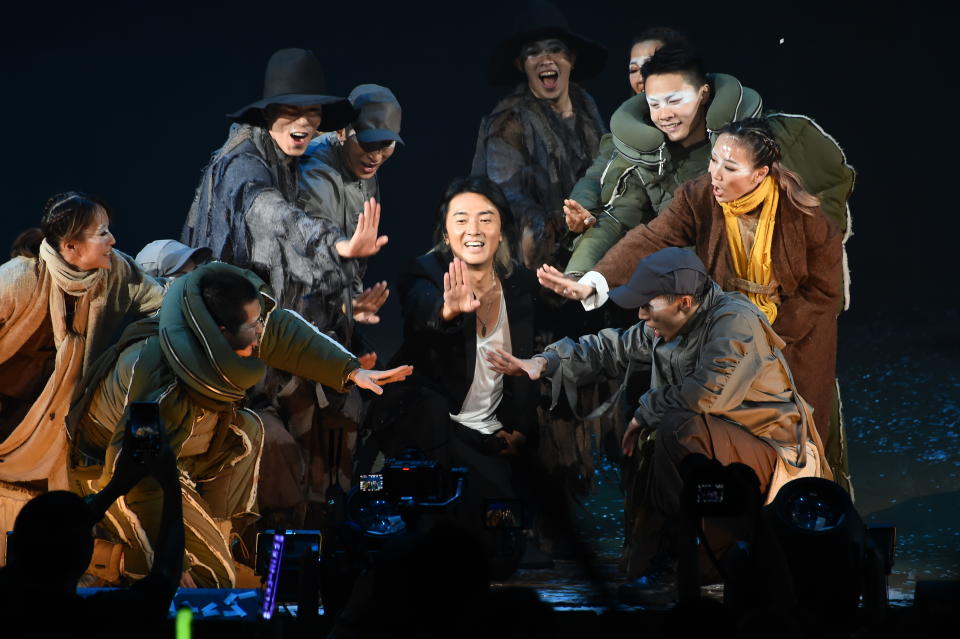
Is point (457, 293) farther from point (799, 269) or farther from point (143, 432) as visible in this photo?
point (143, 432)

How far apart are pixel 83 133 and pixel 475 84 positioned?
225 cm

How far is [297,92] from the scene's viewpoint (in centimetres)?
597

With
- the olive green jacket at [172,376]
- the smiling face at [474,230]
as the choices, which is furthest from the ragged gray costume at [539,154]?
the olive green jacket at [172,376]

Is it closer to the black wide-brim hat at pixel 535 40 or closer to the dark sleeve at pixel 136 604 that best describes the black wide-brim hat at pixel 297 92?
the black wide-brim hat at pixel 535 40

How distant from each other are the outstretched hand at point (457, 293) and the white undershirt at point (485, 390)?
0.53 feet

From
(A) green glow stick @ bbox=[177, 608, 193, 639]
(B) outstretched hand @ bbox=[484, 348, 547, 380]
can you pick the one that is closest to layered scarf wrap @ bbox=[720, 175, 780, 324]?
(B) outstretched hand @ bbox=[484, 348, 547, 380]

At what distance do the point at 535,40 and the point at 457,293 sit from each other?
145 cm

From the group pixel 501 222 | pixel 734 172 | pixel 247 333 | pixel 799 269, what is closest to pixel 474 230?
pixel 501 222

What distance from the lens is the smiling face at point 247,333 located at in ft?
15.6

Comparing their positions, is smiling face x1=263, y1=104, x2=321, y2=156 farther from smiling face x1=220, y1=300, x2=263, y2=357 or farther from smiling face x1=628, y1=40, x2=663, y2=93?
smiling face x1=628, y1=40, x2=663, y2=93

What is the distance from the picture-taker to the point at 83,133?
656cm

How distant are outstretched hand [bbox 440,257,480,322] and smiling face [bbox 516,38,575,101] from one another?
3.46 feet

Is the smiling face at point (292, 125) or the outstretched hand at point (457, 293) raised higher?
the smiling face at point (292, 125)

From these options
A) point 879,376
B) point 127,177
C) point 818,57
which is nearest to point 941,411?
point 879,376
